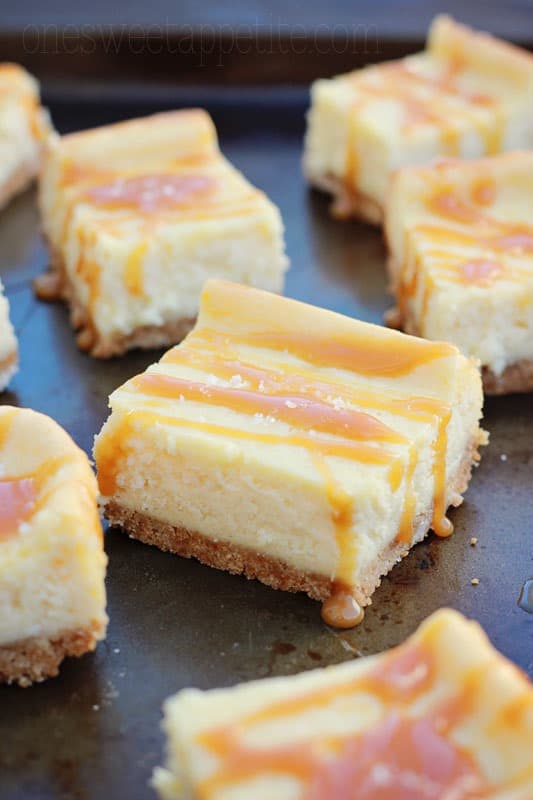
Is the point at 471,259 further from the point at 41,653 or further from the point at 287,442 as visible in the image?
the point at 41,653

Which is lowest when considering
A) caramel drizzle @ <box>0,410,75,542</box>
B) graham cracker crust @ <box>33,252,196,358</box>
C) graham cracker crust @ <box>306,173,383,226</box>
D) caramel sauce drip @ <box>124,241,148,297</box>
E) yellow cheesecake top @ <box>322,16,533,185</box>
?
graham cracker crust @ <box>33,252,196,358</box>

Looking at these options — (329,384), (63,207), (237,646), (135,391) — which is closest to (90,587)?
(237,646)

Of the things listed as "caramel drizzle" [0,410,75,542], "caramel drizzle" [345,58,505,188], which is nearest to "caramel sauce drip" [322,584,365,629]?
"caramel drizzle" [0,410,75,542]

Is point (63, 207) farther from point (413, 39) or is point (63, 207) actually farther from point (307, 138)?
point (413, 39)

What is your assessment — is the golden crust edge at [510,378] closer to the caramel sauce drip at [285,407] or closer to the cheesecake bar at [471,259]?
the cheesecake bar at [471,259]

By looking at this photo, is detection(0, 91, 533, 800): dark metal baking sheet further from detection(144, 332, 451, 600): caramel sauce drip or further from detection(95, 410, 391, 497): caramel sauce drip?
detection(95, 410, 391, 497): caramel sauce drip

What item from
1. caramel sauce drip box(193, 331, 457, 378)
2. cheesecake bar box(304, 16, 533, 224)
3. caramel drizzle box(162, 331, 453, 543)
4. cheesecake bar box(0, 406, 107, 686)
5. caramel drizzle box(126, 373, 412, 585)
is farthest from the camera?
cheesecake bar box(304, 16, 533, 224)

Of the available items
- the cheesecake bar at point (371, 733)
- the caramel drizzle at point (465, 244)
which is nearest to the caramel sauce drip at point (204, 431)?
the cheesecake bar at point (371, 733)

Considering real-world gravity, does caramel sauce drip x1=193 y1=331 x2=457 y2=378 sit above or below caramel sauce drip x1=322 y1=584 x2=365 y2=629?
above

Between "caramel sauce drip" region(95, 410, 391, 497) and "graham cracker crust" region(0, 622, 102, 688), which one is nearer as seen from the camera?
"graham cracker crust" region(0, 622, 102, 688)
